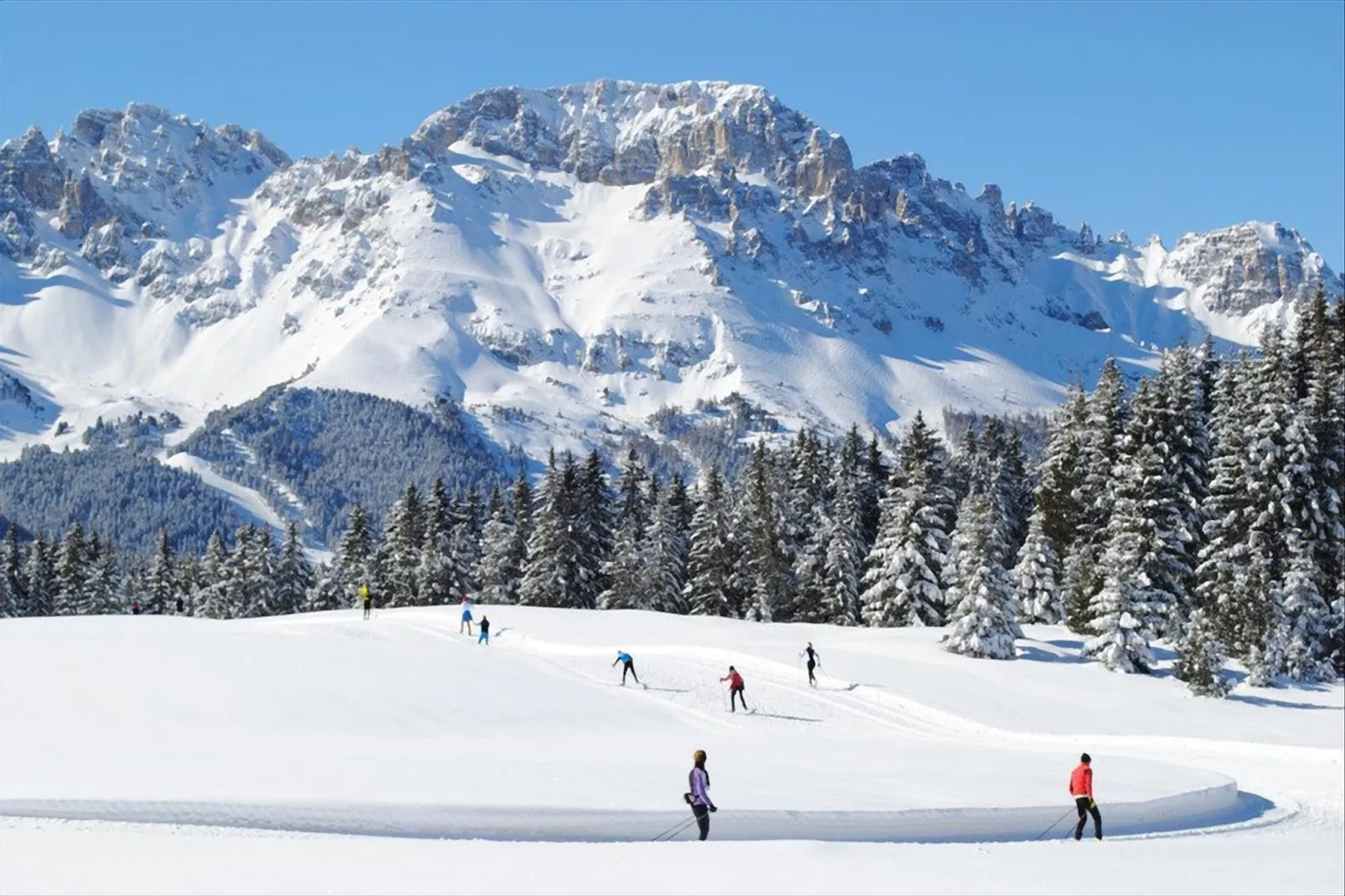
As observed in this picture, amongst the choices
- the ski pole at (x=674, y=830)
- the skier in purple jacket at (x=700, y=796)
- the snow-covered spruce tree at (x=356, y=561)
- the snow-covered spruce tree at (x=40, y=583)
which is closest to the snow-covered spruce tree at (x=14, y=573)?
the snow-covered spruce tree at (x=40, y=583)

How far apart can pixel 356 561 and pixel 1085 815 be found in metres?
64.9

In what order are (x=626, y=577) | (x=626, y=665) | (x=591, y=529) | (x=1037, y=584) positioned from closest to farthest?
(x=626, y=665) → (x=1037, y=584) → (x=626, y=577) → (x=591, y=529)

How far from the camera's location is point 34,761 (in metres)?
23.2

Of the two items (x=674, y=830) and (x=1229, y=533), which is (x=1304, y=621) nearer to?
(x=1229, y=533)

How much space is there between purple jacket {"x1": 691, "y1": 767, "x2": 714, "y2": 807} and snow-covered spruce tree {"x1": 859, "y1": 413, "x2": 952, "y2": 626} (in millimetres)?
38231

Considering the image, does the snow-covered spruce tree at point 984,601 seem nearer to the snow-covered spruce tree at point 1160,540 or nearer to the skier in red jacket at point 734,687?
the snow-covered spruce tree at point 1160,540

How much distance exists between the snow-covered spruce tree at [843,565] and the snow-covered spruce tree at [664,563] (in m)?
9.10

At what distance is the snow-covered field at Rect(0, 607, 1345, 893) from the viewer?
19000 millimetres

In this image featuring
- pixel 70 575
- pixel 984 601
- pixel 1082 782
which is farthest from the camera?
pixel 70 575

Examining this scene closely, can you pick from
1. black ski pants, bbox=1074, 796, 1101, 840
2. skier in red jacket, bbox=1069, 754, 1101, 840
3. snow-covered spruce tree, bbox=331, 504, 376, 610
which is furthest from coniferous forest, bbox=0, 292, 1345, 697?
skier in red jacket, bbox=1069, 754, 1101, 840

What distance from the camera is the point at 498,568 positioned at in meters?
77.8

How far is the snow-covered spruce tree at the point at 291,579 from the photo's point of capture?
86.0m

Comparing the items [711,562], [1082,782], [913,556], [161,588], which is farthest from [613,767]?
[161,588]

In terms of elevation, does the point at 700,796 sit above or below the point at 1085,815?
above
